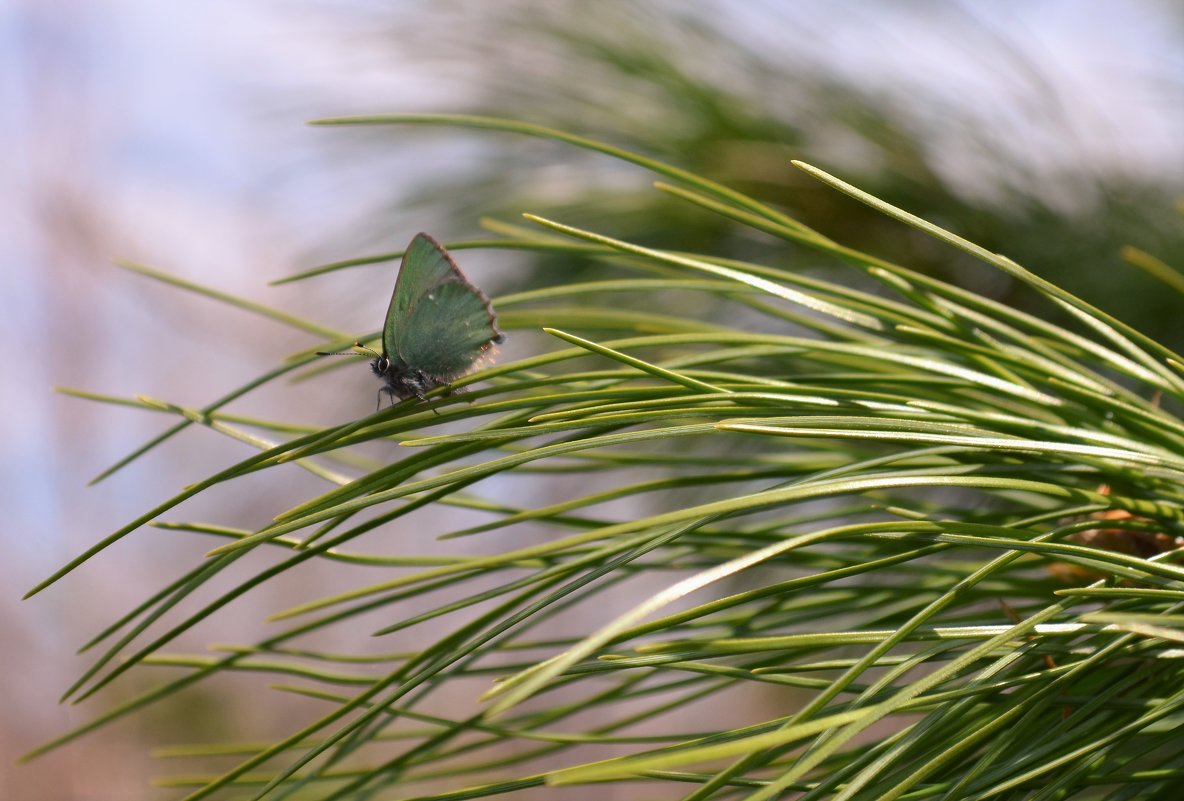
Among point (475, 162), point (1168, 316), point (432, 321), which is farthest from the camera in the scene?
point (475, 162)

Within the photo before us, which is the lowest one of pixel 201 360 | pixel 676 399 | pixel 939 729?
pixel 939 729

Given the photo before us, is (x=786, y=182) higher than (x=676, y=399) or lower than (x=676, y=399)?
higher

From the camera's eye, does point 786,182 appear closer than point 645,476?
Yes

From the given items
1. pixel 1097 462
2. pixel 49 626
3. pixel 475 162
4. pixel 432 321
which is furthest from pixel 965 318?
pixel 49 626

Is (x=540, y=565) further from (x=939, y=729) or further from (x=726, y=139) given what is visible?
(x=726, y=139)

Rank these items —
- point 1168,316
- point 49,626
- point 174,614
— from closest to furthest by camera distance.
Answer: point 1168,316 < point 49,626 < point 174,614
